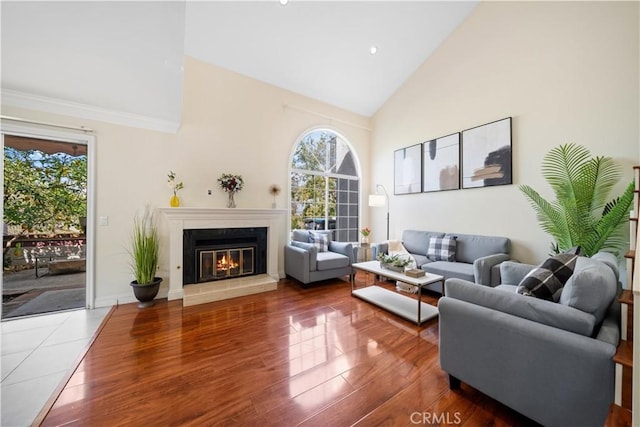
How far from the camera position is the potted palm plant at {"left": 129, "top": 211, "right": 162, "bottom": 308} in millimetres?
2836

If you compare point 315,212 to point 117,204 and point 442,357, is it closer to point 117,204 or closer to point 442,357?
point 117,204

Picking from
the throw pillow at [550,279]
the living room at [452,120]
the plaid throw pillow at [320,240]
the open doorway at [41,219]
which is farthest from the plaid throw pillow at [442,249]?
the open doorway at [41,219]

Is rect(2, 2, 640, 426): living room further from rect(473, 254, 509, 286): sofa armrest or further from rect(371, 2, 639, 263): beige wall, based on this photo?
rect(473, 254, 509, 286): sofa armrest

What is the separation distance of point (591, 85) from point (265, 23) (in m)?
3.94

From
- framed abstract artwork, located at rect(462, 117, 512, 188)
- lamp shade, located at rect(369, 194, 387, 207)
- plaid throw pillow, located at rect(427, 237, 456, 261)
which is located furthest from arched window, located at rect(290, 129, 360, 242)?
framed abstract artwork, located at rect(462, 117, 512, 188)

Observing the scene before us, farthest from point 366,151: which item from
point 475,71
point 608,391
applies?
point 608,391

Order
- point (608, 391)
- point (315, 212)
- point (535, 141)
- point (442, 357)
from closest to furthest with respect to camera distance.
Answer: point (608, 391) < point (442, 357) < point (535, 141) < point (315, 212)

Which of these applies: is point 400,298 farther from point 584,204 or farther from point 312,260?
point 584,204

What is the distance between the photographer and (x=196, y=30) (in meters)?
3.09

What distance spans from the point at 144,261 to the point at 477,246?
4.51 m

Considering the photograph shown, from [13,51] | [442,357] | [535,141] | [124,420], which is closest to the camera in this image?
[124,420]

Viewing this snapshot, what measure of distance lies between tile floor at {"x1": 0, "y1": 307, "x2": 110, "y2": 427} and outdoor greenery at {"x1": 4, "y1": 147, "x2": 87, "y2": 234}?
1092 mm

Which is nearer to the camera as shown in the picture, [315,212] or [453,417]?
[453,417]

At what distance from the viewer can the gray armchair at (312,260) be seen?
3.49m
